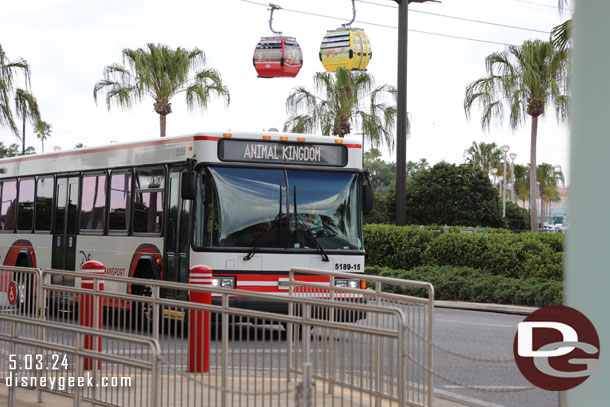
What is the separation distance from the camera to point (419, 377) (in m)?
8.27

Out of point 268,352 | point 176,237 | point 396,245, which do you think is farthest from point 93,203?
point 396,245

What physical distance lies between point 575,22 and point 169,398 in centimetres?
478

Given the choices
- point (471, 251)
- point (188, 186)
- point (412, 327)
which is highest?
point (188, 186)

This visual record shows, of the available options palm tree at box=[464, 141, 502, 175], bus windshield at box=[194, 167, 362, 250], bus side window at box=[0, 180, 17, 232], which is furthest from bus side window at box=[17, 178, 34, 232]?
palm tree at box=[464, 141, 502, 175]

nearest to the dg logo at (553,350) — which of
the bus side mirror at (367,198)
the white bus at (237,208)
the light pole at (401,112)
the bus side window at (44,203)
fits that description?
the white bus at (237,208)

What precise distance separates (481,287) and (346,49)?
721 cm

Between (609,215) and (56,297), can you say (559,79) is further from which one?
(609,215)

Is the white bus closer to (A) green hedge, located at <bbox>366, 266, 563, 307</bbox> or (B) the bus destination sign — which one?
(B) the bus destination sign

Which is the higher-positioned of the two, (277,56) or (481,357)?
(277,56)

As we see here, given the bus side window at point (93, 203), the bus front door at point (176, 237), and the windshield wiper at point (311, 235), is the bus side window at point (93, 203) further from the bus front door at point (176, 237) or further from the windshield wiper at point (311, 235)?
the windshield wiper at point (311, 235)

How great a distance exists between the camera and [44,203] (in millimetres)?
19625

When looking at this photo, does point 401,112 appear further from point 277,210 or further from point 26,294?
point 26,294

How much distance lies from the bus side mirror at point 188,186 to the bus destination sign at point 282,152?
806mm

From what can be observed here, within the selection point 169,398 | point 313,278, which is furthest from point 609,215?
point 313,278
